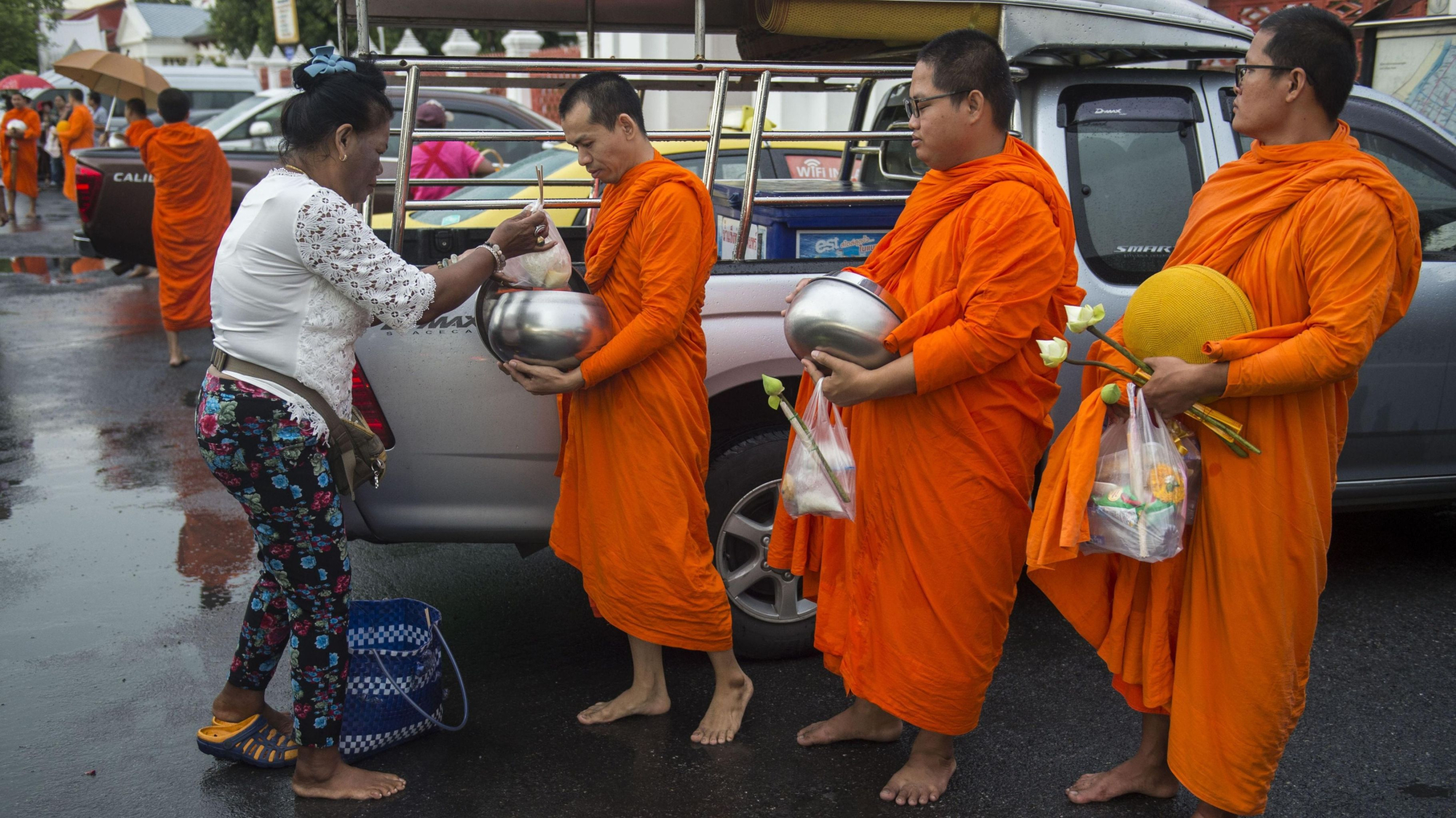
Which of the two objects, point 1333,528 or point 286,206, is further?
point 1333,528

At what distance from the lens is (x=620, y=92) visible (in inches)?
118

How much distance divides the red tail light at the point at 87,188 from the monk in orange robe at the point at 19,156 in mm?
9733

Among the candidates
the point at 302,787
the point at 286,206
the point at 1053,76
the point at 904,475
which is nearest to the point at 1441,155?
the point at 1053,76

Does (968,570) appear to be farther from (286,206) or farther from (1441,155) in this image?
(1441,155)

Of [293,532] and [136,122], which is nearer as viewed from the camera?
[293,532]

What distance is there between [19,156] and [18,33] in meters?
23.8

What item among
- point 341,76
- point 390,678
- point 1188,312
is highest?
point 341,76

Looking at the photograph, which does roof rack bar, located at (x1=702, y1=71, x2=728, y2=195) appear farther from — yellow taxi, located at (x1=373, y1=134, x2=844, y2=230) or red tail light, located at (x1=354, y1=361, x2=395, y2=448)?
yellow taxi, located at (x1=373, y1=134, x2=844, y2=230)

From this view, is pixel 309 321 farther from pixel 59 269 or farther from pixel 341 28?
pixel 59 269

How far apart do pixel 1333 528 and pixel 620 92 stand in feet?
11.9

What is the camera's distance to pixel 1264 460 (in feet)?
8.13

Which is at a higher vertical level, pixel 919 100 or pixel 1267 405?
pixel 919 100

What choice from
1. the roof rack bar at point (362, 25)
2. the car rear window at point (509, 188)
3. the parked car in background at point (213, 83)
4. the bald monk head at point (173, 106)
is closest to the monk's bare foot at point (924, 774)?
the roof rack bar at point (362, 25)

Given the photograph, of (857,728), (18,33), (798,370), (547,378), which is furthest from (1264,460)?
(18,33)
